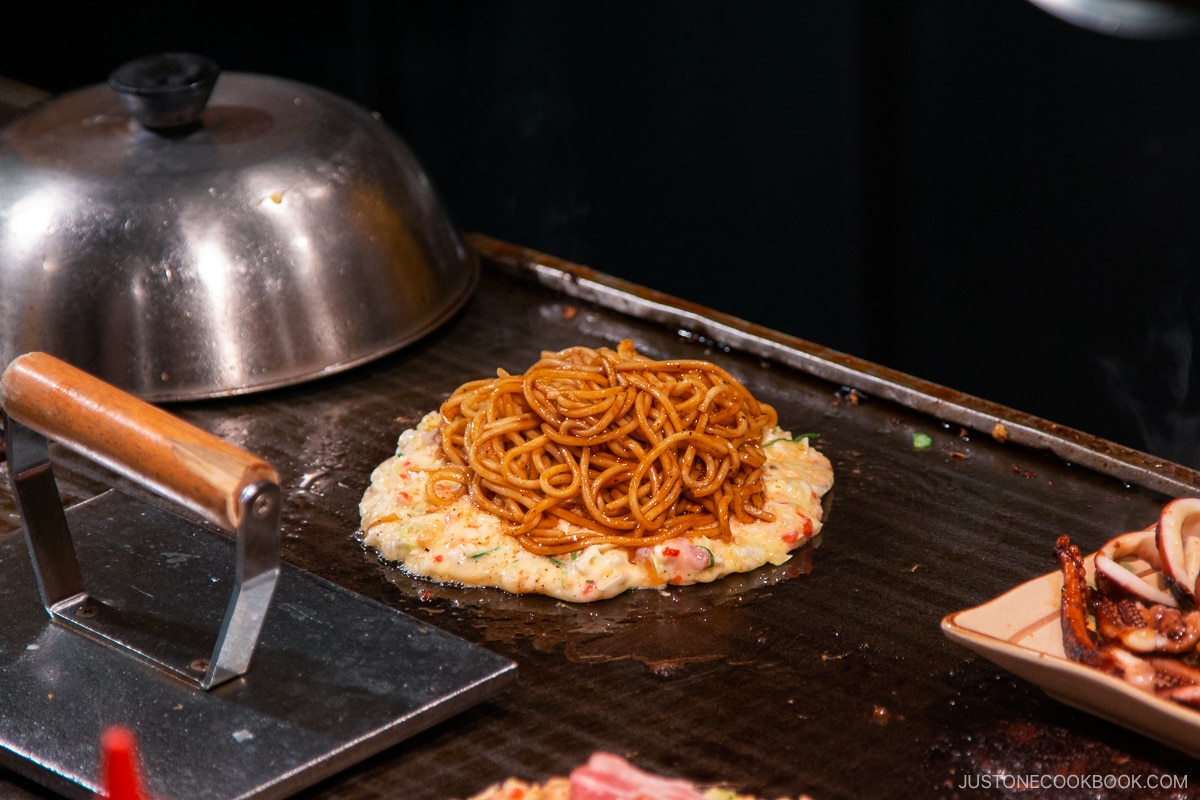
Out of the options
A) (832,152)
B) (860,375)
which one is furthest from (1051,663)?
(832,152)

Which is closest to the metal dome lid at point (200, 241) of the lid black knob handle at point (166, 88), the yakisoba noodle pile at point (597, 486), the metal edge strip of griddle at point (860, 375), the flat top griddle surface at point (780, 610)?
the lid black knob handle at point (166, 88)

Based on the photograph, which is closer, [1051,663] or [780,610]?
[1051,663]

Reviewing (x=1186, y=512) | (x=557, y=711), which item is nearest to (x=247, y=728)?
(x=557, y=711)

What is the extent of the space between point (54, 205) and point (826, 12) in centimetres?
296

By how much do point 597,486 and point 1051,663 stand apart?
1.06 m

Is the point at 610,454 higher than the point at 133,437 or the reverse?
the reverse

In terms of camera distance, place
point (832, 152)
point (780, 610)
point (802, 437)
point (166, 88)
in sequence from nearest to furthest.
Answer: point (780, 610), point (802, 437), point (166, 88), point (832, 152)

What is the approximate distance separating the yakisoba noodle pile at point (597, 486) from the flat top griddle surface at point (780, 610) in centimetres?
6

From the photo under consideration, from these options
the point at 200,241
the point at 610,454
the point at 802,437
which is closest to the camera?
the point at 610,454

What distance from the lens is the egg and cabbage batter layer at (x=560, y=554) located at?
2.71 metres

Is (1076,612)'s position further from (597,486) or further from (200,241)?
(200,241)

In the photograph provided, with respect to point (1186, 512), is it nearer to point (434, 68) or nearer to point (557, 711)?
point (557, 711)

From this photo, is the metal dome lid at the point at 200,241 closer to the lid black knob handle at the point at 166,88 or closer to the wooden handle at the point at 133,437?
the lid black knob handle at the point at 166,88

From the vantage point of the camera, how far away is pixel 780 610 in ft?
8.64
